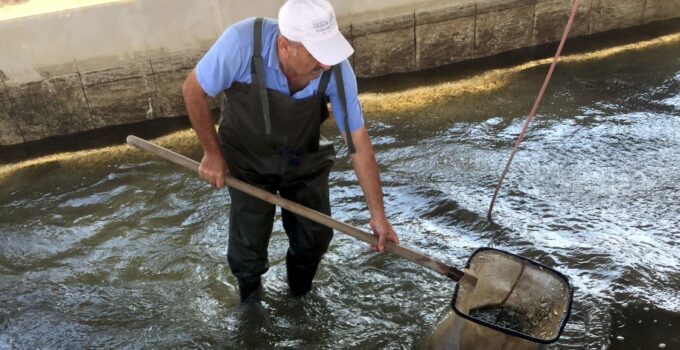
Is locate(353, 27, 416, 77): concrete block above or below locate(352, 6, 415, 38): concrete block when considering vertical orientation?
below

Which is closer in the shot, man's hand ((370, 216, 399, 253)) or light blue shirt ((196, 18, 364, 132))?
light blue shirt ((196, 18, 364, 132))

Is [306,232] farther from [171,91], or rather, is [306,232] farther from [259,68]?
[171,91]

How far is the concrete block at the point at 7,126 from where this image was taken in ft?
18.5

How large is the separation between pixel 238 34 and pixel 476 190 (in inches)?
104

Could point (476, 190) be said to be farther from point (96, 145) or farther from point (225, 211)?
point (96, 145)

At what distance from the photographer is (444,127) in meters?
5.59

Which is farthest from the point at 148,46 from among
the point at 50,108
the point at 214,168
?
the point at 214,168

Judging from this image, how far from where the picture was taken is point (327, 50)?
2396mm

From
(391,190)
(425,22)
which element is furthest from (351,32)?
(391,190)

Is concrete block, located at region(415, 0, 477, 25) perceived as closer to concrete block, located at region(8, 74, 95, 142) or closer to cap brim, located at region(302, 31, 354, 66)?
concrete block, located at region(8, 74, 95, 142)

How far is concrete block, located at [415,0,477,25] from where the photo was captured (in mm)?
6418

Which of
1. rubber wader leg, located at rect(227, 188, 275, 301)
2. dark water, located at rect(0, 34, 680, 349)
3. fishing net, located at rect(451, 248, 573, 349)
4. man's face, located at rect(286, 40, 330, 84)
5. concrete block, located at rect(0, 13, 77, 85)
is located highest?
man's face, located at rect(286, 40, 330, 84)

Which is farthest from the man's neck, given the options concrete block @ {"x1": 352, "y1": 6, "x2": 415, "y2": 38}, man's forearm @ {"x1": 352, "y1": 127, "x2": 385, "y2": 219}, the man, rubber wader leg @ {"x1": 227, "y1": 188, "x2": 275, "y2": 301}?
concrete block @ {"x1": 352, "y1": 6, "x2": 415, "y2": 38}

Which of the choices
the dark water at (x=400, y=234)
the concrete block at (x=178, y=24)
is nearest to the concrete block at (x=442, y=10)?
the dark water at (x=400, y=234)
